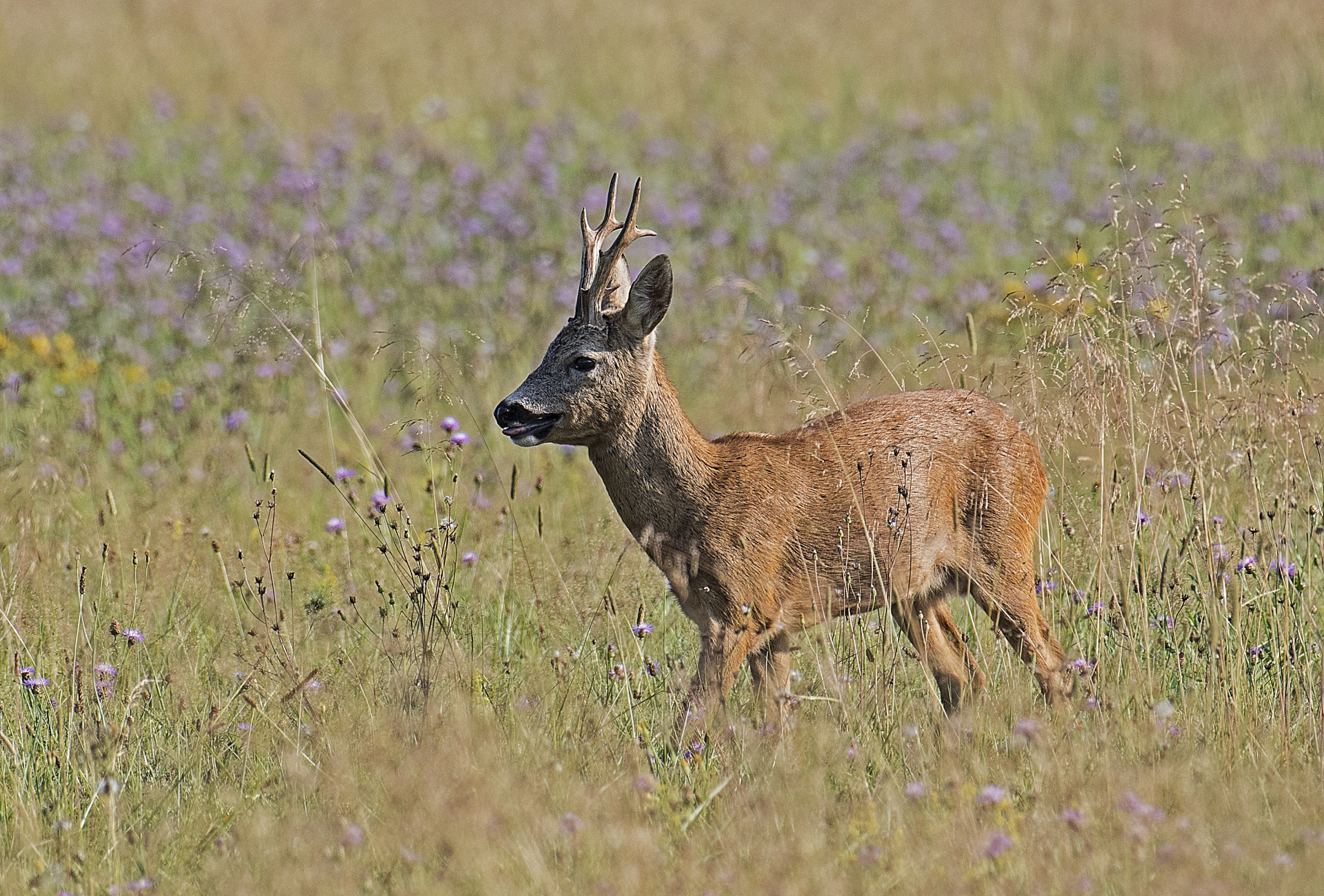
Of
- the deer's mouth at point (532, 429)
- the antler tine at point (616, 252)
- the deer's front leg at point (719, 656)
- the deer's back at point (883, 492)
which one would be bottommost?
the deer's front leg at point (719, 656)

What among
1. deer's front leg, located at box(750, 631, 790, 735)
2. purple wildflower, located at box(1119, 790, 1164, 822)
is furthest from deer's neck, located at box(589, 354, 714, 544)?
purple wildflower, located at box(1119, 790, 1164, 822)

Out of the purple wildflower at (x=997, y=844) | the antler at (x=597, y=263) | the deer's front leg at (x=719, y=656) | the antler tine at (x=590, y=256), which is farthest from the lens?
the antler tine at (x=590, y=256)

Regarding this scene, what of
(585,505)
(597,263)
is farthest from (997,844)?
(585,505)

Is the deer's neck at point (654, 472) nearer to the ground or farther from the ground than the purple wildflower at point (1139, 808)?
farther from the ground

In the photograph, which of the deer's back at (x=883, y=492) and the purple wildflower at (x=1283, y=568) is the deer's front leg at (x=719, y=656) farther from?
the purple wildflower at (x=1283, y=568)

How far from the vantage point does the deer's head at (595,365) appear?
480 cm

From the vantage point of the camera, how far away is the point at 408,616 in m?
4.45

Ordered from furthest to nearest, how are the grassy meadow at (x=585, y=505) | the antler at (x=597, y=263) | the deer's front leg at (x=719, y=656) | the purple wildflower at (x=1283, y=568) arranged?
the antler at (x=597, y=263) < the deer's front leg at (x=719, y=656) < the purple wildflower at (x=1283, y=568) < the grassy meadow at (x=585, y=505)

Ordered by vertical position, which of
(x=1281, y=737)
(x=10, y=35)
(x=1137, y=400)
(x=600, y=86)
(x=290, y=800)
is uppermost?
(x=10, y=35)

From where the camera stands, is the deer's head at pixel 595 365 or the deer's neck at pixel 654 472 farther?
the deer's neck at pixel 654 472

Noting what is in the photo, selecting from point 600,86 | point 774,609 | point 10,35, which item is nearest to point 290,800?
point 774,609

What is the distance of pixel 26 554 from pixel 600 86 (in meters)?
10.3

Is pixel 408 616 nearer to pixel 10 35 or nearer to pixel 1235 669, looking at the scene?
pixel 1235 669

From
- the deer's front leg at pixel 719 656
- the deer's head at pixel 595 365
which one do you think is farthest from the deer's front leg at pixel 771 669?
the deer's head at pixel 595 365
